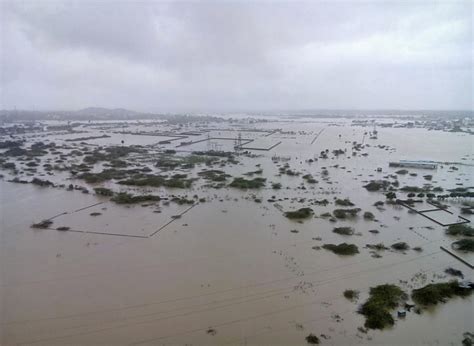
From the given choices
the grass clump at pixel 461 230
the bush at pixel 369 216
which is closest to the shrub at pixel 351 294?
the bush at pixel 369 216

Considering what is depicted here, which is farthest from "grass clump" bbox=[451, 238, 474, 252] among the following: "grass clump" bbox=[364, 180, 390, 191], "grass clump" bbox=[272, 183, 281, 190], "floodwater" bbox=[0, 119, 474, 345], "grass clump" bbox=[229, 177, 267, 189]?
"grass clump" bbox=[229, 177, 267, 189]

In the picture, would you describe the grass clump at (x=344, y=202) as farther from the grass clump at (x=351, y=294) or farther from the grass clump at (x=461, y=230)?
the grass clump at (x=351, y=294)

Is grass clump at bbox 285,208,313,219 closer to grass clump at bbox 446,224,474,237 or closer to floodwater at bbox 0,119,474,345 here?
floodwater at bbox 0,119,474,345

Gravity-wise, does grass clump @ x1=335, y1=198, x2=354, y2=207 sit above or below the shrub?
above

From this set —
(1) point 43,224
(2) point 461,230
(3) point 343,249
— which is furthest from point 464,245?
(1) point 43,224

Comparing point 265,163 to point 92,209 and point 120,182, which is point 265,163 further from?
point 92,209

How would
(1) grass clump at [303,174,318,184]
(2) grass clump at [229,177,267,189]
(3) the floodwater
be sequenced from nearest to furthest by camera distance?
(3) the floodwater, (2) grass clump at [229,177,267,189], (1) grass clump at [303,174,318,184]
